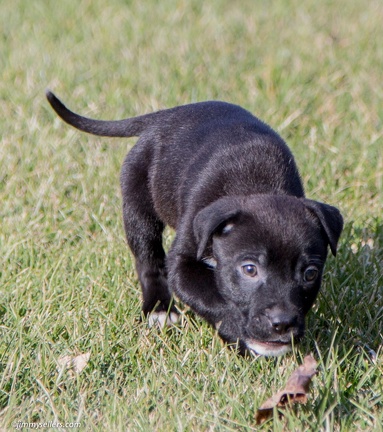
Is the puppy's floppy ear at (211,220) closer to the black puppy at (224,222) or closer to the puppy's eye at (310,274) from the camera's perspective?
the black puppy at (224,222)

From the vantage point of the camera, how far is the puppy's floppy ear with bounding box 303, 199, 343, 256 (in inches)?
158

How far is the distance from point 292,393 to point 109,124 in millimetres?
2400

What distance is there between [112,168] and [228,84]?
1.91 meters

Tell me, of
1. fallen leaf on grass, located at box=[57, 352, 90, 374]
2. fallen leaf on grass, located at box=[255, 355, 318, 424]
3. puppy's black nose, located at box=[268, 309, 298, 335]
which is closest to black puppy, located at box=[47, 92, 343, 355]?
puppy's black nose, located at box=[268, 309, 298, 335]

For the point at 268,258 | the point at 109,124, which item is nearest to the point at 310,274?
the point at 268,258

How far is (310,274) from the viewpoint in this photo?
402 centimetres

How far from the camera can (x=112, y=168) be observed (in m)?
6.46

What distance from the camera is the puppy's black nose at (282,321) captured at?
148 inches

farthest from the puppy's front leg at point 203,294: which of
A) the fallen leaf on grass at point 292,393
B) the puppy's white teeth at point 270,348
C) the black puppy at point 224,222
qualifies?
the fallen leaf on grass at point 292,393

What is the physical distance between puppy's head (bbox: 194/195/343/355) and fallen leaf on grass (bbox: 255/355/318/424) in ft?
0.50

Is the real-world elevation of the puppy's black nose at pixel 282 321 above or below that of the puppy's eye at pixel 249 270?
below

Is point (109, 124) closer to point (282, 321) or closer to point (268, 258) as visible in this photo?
point (268, 258)

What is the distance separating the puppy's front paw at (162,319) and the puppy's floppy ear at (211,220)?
2.11ft

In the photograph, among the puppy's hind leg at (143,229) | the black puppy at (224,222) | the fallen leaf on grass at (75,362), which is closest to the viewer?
the black puppy at (224,222)
